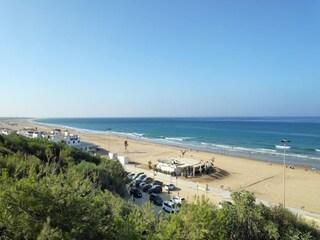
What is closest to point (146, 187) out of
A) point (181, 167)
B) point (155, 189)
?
point (155, 189)

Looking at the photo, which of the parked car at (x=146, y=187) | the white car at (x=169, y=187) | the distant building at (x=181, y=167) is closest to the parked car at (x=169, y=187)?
the white car at (x=169, y=187)

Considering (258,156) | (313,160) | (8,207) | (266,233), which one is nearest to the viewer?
(8,207)

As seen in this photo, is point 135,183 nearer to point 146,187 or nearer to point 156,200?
point 146,187

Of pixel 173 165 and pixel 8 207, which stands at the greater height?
pixel 8 207

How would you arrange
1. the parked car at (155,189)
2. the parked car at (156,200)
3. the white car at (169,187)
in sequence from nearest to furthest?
the parked car at (156,200) < the parked car at (155,189) < the white car at (169,187)

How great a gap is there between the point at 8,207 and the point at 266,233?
8.63 m

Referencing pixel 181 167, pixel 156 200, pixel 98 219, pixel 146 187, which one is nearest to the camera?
pixel 98 219

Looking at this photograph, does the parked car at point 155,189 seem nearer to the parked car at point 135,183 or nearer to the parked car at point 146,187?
the parked car at point 146,187

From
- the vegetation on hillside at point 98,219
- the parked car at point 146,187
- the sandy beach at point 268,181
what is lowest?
the sandy beach at point 268,181

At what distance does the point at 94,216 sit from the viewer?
8.97m

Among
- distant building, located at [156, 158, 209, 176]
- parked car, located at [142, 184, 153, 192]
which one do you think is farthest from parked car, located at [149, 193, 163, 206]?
distant building, located at [156, 158, 209, 176]

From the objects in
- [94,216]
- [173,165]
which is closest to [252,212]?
[94,216]

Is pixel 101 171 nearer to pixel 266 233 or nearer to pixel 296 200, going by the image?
pixel 266 233

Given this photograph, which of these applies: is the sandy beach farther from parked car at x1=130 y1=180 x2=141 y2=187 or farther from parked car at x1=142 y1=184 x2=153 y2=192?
parked car at x1=130 y1=180 x2=141 y2=187
